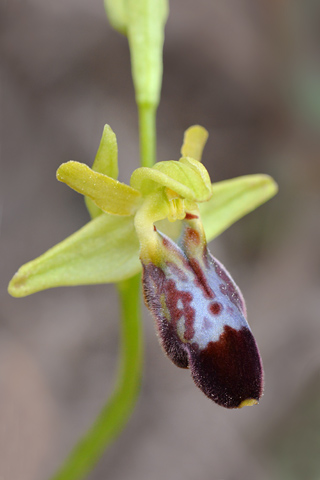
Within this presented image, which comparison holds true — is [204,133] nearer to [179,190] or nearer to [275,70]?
[179,190]

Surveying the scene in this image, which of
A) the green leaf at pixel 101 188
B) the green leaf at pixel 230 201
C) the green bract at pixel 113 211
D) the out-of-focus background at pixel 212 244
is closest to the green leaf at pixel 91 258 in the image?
the green bract at pixel 113 211

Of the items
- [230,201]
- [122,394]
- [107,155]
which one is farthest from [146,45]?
[122,394]

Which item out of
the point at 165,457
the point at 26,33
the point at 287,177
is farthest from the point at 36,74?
the point at 165,457

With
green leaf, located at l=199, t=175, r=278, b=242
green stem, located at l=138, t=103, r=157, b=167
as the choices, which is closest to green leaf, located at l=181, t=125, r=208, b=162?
green stem, located at l=138, t=103, r=157, b=167

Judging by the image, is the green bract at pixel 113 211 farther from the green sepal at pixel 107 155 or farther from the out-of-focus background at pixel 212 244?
the out-of-focus background at pixel 212 244

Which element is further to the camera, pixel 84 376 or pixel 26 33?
pixel 26 33

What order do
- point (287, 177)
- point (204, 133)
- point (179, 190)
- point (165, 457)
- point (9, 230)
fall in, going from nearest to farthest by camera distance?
1. point (179, 190)
2. point (204, 133)
3. point (165, 457)
4. point (9, 230)
5. point (287, 177)

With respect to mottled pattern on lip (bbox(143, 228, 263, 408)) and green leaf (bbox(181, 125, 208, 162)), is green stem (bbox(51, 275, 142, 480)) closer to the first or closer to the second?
mottled pattern on lip (bbox(143, 228, 263, 408))
